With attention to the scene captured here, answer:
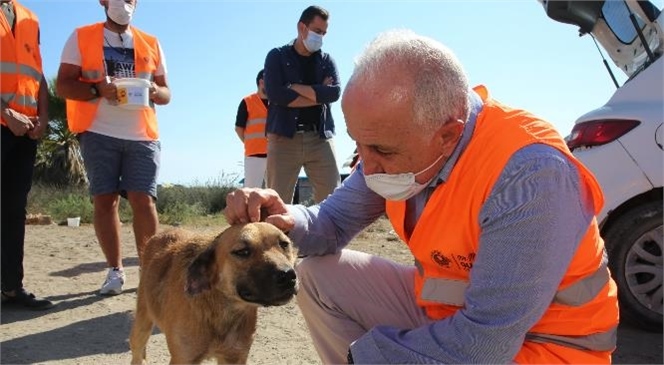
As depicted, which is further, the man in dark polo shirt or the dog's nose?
the man in dark polo shirt

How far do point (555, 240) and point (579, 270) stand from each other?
259 millimetres

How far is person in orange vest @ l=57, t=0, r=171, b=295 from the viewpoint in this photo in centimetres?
509

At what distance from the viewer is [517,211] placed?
193cm

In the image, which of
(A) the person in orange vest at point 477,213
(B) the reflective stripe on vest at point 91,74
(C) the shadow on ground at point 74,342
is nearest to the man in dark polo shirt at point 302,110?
(B) the reflective stripe on vest at point 91,74

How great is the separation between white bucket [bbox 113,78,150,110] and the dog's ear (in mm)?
2204

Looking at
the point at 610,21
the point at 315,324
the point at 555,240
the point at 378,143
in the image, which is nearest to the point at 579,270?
the point at 555,240

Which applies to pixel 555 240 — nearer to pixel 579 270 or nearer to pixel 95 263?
pixel 579 270

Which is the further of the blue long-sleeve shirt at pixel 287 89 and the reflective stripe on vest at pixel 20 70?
the blue long-sleeve shirt at pixel 287 89

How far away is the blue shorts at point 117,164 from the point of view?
5.08 meters

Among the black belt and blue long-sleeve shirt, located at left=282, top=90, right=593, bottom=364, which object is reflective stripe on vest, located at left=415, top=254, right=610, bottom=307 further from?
the black belt

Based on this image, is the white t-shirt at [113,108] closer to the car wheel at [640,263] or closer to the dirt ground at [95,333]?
the dirt ground at [95,333]

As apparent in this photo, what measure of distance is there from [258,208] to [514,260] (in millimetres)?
1443

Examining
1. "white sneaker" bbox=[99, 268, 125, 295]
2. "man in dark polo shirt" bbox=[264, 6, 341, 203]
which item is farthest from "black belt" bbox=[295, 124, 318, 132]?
"white sneaker" bbox=[99, 268, 125, 295]

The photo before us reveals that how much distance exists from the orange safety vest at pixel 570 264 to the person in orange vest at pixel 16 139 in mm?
3844
